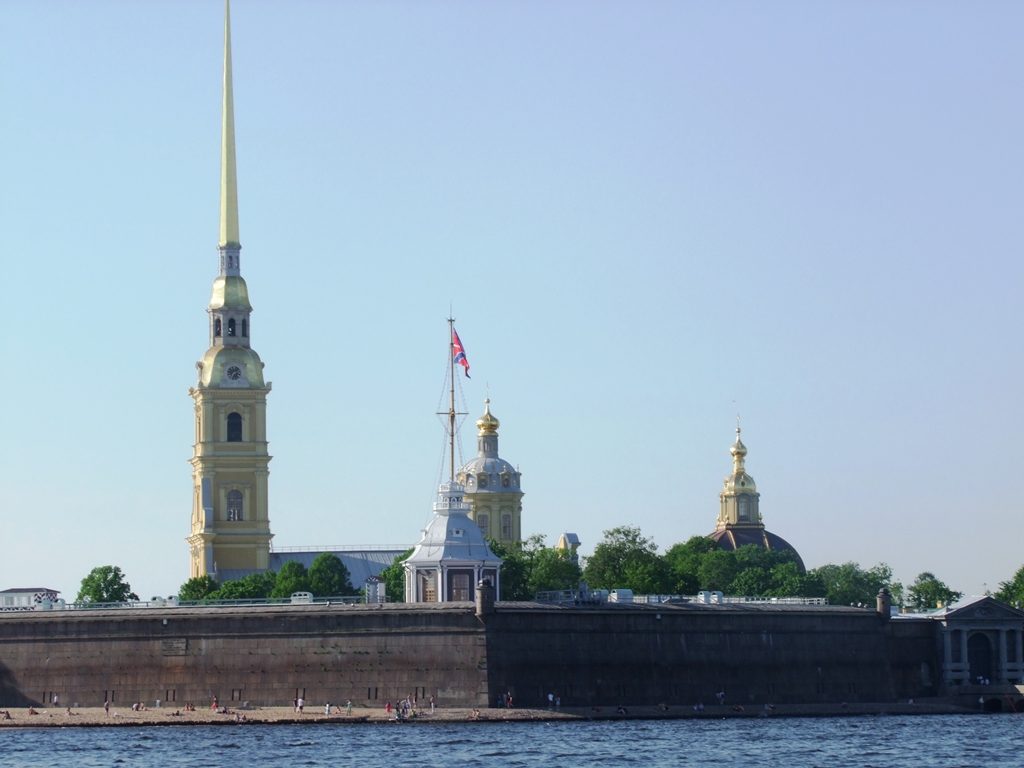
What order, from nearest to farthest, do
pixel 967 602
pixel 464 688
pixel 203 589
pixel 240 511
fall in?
pixel 464 688 → pixel 967 602 → pixel 203 589 → pixel 240 511

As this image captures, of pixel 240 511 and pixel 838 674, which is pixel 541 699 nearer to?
pixel 838 674

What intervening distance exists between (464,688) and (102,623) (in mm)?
17651

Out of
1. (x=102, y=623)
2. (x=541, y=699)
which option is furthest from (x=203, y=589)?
(x=541, y=699)

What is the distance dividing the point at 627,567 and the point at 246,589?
23324 millimetres

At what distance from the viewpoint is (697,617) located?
114 meters

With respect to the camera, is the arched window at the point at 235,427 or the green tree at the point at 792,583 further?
the green tree at the point at 792,583

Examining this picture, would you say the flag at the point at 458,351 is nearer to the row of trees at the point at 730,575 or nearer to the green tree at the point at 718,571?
the row of trees at the point at 730,575

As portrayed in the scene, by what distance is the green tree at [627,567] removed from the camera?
13912 centimetres

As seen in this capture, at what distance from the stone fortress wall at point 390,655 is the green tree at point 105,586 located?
1050 inches

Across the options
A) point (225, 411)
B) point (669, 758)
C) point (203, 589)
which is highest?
point (225, 411)

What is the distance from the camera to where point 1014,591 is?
163125mm

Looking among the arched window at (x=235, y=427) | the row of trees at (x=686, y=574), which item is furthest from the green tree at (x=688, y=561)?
the arched window at (x=235, y=427)

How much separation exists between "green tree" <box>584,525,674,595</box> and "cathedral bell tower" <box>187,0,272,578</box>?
22.3 m

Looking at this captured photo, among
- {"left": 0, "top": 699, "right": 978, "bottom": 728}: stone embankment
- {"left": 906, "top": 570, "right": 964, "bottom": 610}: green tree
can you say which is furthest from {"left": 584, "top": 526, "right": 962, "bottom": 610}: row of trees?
{"left": 0, "top": 699, "right": 978, "bottom": 728}: stone embankment
